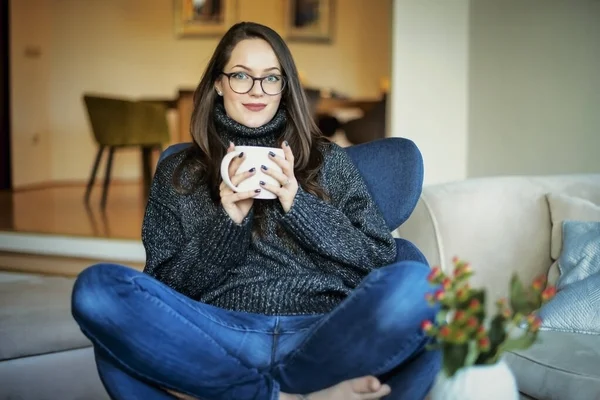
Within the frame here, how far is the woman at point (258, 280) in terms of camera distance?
58.9 inches

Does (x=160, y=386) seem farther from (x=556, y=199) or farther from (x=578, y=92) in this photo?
(x=578, y=92)

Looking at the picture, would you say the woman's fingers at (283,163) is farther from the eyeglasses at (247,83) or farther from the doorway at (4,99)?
the doorway at (4,99)

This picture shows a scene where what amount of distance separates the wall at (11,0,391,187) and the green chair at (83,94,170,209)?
5.17 ft

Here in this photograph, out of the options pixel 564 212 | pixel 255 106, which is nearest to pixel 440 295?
pixel 255 106

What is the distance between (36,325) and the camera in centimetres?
226

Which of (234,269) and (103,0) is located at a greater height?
(103,0)

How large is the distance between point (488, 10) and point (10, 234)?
271cm

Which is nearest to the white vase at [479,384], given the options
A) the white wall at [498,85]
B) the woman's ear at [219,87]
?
the woman's ear at [219,87]

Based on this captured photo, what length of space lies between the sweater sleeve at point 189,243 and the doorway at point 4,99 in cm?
570

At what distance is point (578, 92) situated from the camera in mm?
3145

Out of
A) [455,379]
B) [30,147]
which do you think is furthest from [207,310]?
[30,147]

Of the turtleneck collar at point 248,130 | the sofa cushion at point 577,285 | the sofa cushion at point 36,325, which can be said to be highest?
the turtleneck collar at point 248,130

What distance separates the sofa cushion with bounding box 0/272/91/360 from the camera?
221cm

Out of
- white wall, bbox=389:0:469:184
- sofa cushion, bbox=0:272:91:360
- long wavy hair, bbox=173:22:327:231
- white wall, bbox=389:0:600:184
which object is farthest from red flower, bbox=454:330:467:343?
white wall, bbox=389:0:469:184
